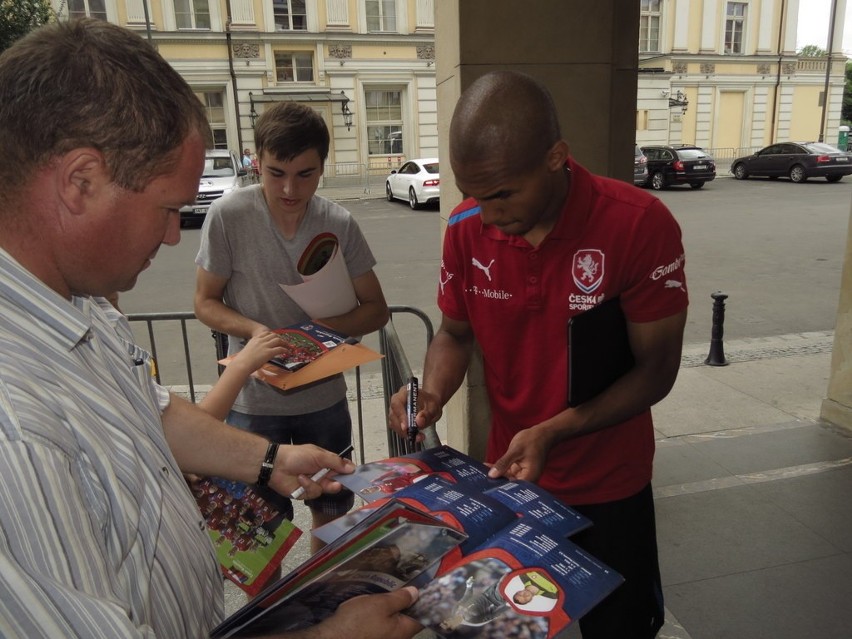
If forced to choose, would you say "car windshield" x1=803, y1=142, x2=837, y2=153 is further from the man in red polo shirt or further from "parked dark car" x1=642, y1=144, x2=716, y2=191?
the man in red polo shirt

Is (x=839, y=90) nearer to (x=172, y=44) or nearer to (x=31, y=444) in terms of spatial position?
(x=172, y=44)

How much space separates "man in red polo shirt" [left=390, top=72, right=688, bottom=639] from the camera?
1838 millimetres

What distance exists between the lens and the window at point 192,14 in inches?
1152

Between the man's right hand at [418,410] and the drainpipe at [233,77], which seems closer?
the man's right hand at [418,410]

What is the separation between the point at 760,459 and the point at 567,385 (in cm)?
317

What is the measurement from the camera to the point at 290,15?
97.9 feet

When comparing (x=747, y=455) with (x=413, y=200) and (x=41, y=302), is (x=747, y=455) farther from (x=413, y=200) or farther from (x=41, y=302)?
(x=413, y=200)

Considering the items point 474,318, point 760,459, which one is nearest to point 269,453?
point 474,318

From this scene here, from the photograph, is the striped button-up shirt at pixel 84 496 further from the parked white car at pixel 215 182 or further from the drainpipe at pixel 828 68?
the drainpipe at pixel 828 68

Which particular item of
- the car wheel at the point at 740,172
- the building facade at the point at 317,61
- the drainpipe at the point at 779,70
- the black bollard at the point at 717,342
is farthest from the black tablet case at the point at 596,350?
the drainpipe at the point at 779,70

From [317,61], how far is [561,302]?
30.9 m

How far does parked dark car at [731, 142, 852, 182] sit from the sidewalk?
21.9m

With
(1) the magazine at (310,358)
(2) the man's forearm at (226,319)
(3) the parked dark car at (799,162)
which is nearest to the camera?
(1) the magazine at (310,358)

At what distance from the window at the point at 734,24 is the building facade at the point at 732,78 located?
0.05 m
